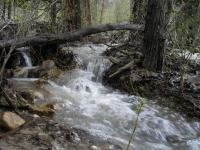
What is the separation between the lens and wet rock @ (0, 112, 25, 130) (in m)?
5.31

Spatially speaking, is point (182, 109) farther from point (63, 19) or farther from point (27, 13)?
point (63, 19)

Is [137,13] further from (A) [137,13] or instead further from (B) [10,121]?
(B) [10,121]

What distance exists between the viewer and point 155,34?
8.65 meters

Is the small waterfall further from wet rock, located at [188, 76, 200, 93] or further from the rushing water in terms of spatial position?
wet rock, located at [188, 76, 200, 93]

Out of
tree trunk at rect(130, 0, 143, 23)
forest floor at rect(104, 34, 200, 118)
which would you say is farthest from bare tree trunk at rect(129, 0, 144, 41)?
forest floor at rect(104, 34, 200, 118)

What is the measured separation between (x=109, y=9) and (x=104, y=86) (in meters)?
32.8

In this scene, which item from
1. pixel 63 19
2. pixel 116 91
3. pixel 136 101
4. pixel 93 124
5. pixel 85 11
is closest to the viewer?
pixel 93 124

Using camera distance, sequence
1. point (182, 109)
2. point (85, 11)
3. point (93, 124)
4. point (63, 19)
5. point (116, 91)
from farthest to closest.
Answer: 1. point (85, 11)
2. point (63, 19)
3. point (116, 91)
4. point (182, 109)
5. point (93, 124)

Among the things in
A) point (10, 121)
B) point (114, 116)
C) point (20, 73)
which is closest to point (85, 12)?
point (20, 73)

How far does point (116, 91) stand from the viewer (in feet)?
28.0

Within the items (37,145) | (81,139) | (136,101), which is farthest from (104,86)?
(37,145)

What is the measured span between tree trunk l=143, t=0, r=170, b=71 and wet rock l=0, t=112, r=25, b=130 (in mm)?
4184

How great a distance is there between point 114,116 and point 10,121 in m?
2.21

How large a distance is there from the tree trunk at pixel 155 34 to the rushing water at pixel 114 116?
122cm
